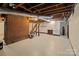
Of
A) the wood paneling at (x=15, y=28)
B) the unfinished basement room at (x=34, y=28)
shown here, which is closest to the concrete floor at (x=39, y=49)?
the unfinished basement room at (x=34, y=28)

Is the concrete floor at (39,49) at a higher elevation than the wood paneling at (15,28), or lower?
lower

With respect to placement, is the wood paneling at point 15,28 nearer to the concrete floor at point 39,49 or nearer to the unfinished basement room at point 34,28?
the unfinished basement room at point 34,28

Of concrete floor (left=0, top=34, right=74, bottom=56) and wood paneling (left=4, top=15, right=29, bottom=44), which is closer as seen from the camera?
concrete floor (left=0, top=34, right=74, bottom=56)

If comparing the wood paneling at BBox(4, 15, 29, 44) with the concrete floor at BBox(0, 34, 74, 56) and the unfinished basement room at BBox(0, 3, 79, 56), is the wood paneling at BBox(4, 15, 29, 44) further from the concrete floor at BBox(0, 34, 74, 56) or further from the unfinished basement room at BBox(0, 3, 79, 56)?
the concrete floor at BBox(0, 34, 74, 56)

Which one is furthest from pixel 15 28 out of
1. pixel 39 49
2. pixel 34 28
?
pixel 39 49

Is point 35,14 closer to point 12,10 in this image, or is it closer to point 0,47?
point 12,10

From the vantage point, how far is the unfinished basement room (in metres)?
4.04

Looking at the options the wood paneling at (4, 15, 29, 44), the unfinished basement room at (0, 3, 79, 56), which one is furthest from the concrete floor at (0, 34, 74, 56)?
the wood paneling at (4, 15, 29, 44)

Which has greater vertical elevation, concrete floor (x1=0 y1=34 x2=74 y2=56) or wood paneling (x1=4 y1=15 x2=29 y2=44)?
wood paneling (x1=4 y1=15 x2=29 y2=44)

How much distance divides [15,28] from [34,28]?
3.48 feet

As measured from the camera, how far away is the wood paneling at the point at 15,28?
220 inches

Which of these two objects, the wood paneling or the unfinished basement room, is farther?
the wood paneling

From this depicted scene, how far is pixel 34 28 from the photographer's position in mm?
5902

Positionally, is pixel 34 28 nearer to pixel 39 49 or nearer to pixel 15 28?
pixel 15 28
